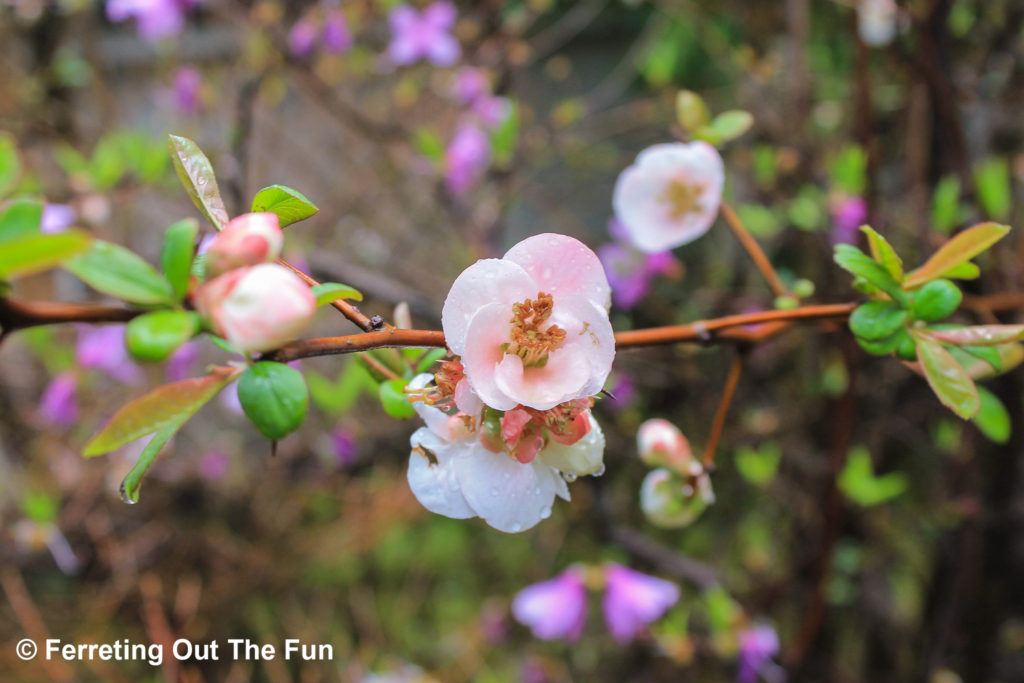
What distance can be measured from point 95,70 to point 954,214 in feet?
5.26

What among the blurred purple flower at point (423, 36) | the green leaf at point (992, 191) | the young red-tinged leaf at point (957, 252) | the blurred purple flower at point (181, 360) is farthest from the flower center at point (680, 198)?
the blurred purple flower at point (181, 360)

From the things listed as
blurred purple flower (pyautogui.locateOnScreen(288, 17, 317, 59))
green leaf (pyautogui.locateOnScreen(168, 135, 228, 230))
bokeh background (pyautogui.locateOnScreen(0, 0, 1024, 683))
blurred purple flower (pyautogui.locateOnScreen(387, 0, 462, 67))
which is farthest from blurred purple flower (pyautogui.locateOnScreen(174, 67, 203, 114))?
green leaf (pyautogui.locateOnScreen(168, 135, 228, 230))

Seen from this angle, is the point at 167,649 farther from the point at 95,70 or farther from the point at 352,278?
the point at 95,70

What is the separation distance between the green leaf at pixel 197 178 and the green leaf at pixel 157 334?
72 millimetres

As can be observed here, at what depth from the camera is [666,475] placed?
46cm

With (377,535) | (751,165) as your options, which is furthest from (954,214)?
(377,535)

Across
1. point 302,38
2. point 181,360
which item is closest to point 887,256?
point 302,38

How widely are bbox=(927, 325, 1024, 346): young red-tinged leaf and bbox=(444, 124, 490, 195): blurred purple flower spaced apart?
87 cm

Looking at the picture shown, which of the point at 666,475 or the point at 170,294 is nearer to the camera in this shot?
the point at 170,294

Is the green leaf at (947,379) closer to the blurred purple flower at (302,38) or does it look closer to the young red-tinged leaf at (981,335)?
the young red-tinged leaf at (981,335)

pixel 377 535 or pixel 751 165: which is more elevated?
pixel 751 165

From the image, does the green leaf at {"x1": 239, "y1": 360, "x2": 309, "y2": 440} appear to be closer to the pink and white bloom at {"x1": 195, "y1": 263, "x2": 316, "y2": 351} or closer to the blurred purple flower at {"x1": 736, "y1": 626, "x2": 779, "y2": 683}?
the pink and white bloom at {"x1": 195, "y1": 263, "x2": 316, "y2": 351}

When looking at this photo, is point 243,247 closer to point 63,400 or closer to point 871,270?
point 871,270

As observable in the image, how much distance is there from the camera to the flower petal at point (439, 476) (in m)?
0.30
